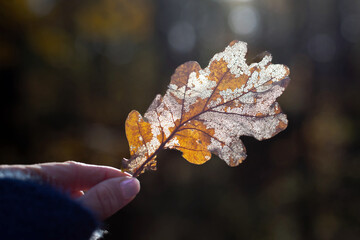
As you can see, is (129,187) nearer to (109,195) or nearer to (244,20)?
(109,195)

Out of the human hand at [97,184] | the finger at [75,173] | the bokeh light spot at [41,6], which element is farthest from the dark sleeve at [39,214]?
the bokeh light spot at [41,6]

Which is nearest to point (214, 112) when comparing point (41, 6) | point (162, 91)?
point (162, 91)

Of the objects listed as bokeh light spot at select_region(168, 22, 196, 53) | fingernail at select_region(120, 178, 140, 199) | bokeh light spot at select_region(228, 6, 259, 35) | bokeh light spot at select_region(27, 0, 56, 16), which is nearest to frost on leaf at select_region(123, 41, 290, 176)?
fingernail at select_region(120, 178, 140, 199)

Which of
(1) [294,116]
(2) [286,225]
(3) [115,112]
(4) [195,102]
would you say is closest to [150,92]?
(3) [115,112]

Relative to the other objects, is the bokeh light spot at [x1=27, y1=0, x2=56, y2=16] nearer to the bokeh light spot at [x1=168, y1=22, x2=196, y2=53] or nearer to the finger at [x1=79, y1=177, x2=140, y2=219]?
the bokeh light spot at [x1=168, y1=22, x2=196, y2=53]

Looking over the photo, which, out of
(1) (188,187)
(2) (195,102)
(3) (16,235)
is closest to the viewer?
(3) (16,235)

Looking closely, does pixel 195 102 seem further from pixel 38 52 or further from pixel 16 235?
pixel 38 52

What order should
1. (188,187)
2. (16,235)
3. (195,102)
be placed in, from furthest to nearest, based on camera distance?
(188,187) → (195,102) → (16,235)

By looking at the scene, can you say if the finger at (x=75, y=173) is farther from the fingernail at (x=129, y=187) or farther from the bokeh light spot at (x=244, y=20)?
the bokeh light spot at (x=244, y=20)
